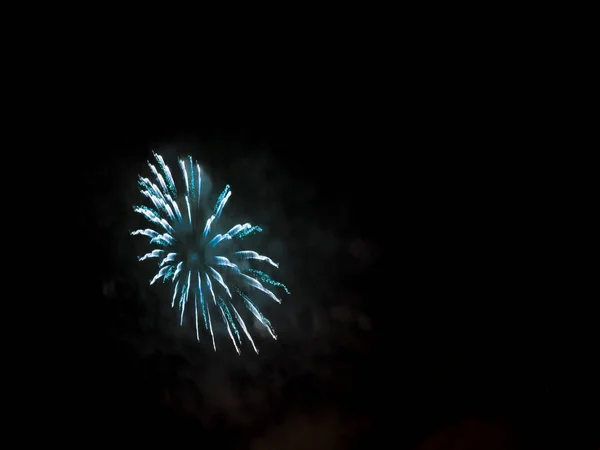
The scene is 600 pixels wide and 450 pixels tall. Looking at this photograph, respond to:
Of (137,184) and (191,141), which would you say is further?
(137,184)

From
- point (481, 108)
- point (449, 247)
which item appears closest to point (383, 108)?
point (481, 108)

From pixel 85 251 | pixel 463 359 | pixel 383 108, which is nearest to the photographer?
pixel 383 108

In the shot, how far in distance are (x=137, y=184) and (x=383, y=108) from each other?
7.17 m

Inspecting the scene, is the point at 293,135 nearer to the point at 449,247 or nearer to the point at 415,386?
the point at 449,247

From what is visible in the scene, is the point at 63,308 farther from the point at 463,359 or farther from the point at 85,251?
the point at 463,359

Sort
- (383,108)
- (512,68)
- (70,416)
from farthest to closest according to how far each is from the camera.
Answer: (70,416) < (383,108) < (512,68)

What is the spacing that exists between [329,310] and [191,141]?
Answer: 18.6 feet

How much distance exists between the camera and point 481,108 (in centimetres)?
1133

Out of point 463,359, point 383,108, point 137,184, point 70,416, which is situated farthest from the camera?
point 70,416

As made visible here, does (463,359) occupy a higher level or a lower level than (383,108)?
lower

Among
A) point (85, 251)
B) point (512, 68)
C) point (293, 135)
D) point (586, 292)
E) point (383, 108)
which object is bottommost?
point (586, 292)

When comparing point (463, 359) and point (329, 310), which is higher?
point (329, 310)

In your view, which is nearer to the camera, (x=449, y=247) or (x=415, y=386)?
(x=449, y=247)

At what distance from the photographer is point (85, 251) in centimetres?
1656
